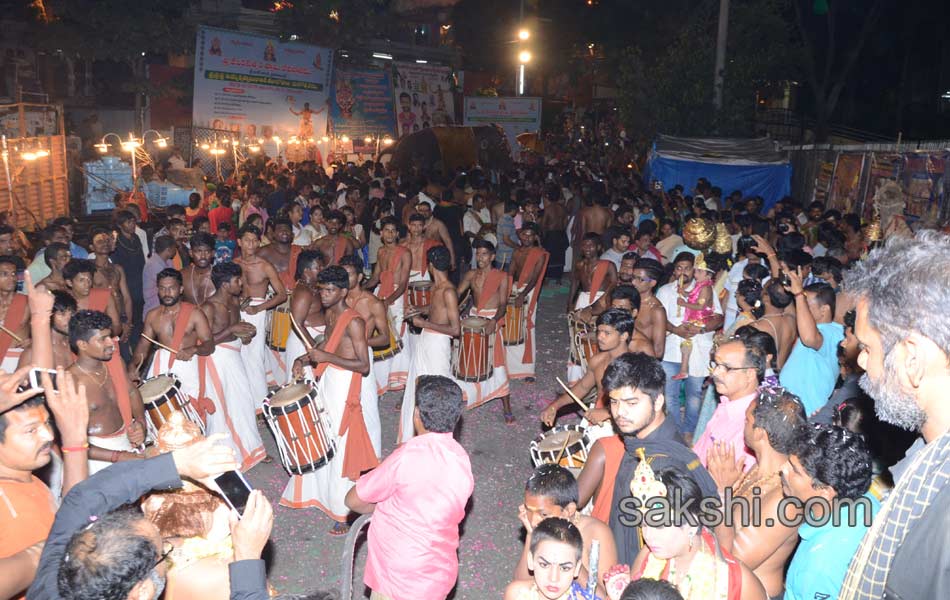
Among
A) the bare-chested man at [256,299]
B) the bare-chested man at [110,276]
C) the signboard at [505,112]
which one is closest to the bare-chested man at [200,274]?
the bare-chested man at [256,299]

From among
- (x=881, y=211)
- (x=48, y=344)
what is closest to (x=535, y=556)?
(x=48, y=344)

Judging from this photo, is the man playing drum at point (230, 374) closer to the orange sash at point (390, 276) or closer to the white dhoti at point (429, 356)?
the white dhoti at point (429, 356)

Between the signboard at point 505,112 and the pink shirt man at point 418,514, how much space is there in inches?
940

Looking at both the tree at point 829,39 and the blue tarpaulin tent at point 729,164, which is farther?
the tree at point 829,39

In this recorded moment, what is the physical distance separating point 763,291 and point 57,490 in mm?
5310

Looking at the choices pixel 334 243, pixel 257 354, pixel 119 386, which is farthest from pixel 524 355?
pixel 119 386

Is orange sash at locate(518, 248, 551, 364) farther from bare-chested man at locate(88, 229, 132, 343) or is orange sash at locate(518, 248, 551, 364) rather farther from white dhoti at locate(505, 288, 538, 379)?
bare-chested man at locate(88, 229, 132, 343)

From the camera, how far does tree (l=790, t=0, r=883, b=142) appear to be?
1011 inches

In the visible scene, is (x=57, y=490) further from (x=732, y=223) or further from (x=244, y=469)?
(x=732, y=223)

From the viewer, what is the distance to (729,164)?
17.5 meters

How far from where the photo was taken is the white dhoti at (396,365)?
30.2 ft

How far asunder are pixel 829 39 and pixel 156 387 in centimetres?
2672

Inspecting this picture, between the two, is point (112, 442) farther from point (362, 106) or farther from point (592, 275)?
point (362, 106)

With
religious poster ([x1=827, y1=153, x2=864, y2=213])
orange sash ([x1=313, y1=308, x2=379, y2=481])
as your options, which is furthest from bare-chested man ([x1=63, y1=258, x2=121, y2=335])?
religious poster ([x1=827, y1=153, x2=864, y2=213])
